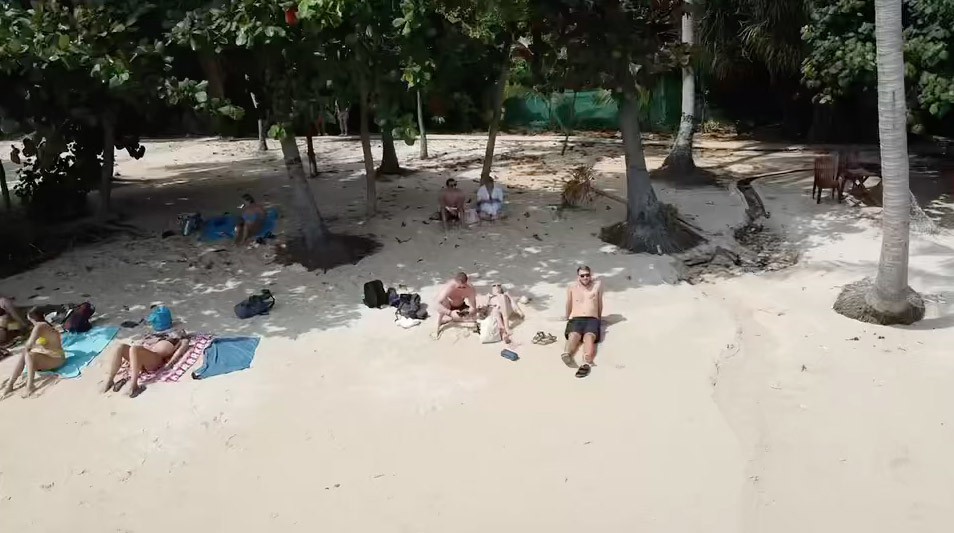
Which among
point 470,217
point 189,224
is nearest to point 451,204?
point 470,217

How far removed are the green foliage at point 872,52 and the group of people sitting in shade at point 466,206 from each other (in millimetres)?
5940

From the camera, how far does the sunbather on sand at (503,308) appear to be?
315 inches

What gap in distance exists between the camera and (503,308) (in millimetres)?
8203

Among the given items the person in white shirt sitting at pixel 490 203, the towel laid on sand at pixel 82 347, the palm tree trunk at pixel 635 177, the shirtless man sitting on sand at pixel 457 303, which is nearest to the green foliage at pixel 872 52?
the palm tree trunk at pixel 635 177

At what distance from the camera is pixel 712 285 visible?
9.70 m

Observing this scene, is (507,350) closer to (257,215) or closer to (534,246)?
(534,246)

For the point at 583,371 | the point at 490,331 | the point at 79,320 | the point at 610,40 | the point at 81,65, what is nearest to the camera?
the point at 583,371

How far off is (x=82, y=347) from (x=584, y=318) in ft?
17.3

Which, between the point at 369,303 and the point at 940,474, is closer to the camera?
the point at 940,474

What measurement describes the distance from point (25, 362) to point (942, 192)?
557 inches

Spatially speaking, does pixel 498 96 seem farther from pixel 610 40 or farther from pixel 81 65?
pixel 81 65

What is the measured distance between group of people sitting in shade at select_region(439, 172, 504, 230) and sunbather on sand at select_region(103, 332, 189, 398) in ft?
15.7

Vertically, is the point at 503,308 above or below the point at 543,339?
above

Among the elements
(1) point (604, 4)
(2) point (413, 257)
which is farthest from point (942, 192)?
(2) point (413, 257)
